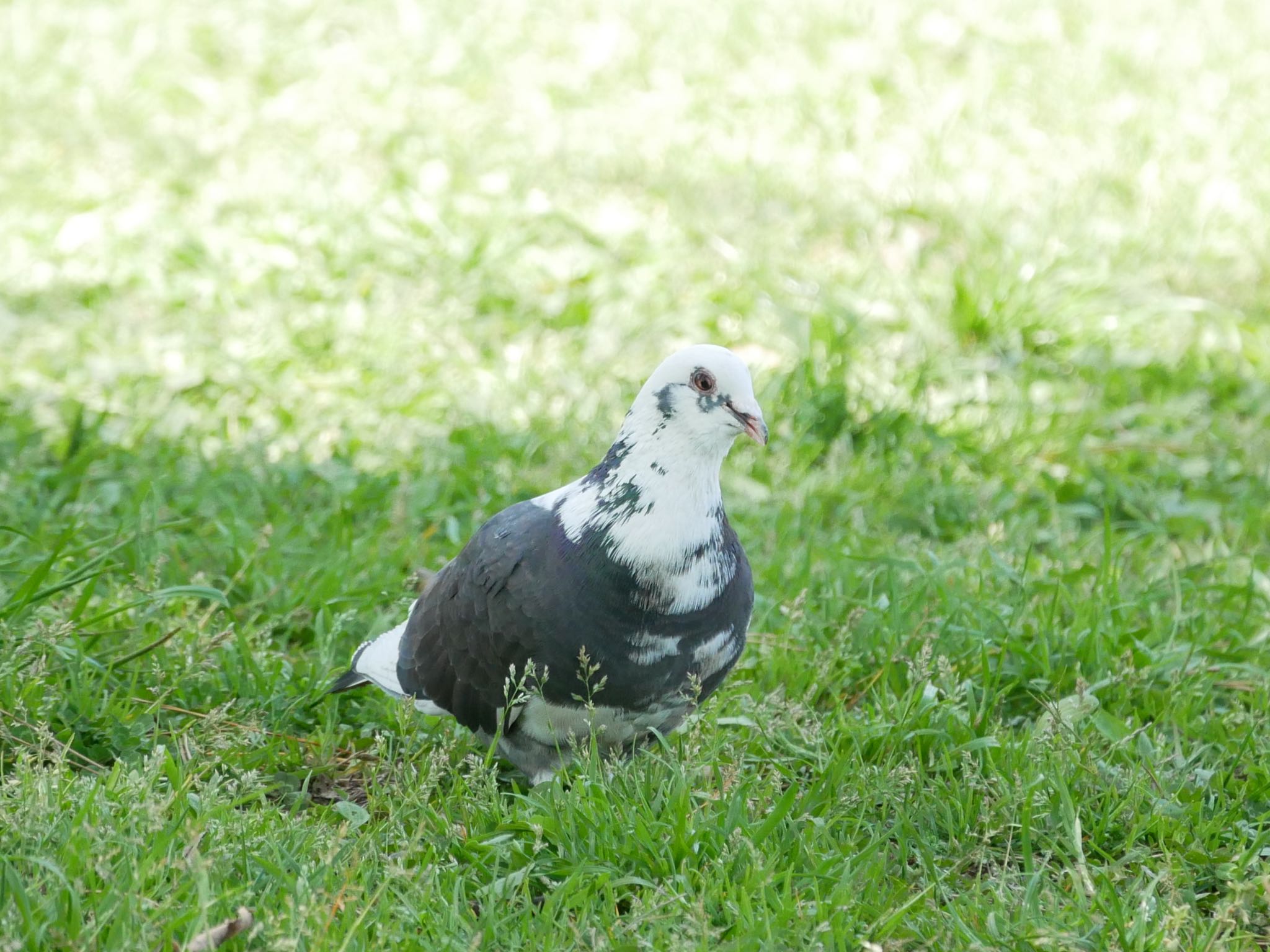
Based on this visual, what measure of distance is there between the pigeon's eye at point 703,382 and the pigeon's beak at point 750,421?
5 centimetres

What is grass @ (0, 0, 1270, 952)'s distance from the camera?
8.31 feet

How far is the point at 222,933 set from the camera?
7.27 feet

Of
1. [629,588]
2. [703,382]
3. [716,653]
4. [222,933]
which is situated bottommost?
[222,933]

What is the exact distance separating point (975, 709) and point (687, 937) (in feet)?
3.39

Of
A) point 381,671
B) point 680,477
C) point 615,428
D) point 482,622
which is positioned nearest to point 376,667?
point 381,671

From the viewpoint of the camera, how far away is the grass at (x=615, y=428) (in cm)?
253

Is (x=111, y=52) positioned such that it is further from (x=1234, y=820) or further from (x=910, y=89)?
(x=1234, y=820)

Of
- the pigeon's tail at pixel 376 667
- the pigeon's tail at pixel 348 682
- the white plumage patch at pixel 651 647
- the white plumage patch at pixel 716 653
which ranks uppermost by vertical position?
the white plumage patch at pixel 651 647

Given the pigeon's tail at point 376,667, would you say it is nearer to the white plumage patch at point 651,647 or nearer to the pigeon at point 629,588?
the pigeon at point 629,588

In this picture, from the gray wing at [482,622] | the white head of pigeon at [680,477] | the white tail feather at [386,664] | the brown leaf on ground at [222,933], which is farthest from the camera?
the white tail feather at [386,664]

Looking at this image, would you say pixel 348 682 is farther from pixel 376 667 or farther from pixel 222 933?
pixel 222 933

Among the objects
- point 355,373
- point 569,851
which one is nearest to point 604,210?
point 355,373

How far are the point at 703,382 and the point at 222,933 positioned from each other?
1280 mm

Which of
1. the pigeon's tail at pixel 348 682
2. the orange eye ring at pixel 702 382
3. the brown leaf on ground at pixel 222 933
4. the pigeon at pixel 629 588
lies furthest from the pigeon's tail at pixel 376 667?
the orange eye ring at pixel 702 382
